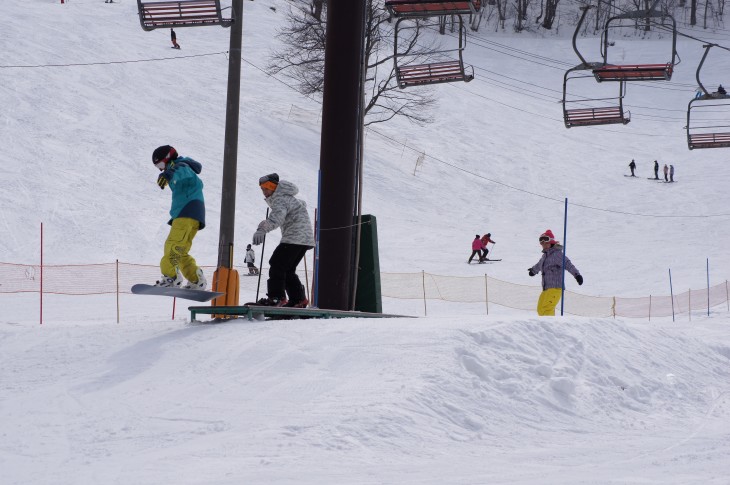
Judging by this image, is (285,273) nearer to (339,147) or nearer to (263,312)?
(263,312)

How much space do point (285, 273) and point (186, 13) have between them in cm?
409

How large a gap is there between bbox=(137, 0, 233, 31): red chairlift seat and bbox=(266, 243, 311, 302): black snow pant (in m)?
3.48

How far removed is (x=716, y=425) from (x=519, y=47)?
70164 mm

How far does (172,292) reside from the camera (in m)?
9.35

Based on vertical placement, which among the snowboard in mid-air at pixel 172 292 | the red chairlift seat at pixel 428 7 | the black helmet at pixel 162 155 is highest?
the red chairlift seat at pixel 428 7

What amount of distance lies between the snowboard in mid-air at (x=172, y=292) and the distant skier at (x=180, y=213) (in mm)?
126

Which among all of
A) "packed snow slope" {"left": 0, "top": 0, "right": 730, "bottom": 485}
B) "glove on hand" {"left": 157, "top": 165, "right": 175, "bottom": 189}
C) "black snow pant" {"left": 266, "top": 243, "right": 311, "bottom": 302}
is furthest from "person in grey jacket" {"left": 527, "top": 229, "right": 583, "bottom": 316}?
"glove on hand" {"left": 157, "top": 165, "right": 175, "bottom": 189}

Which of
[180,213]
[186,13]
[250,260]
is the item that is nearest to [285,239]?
[180,213]

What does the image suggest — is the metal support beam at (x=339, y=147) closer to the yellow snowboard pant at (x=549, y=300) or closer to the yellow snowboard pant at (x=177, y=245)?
the yellow snowboard pant at (x=177, y=245)

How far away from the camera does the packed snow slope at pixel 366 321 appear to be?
628 cm

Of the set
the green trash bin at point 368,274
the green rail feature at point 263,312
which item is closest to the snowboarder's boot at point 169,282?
the green rail feature at point 263,312

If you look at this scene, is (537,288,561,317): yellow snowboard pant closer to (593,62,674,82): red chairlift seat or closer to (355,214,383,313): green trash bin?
(355,214,383,313): green trash bin

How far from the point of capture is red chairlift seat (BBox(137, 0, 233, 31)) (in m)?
12.1

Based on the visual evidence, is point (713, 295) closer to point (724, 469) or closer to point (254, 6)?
point (724, 469)
